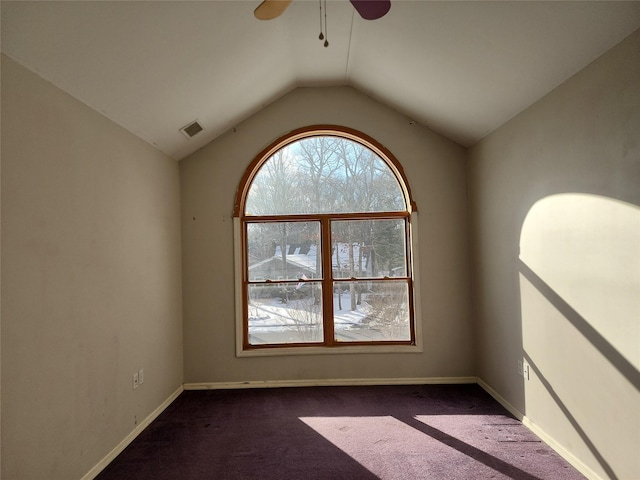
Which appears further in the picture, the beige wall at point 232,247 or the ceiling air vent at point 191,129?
the beige wall at point 232,247

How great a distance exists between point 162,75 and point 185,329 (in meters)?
2.49

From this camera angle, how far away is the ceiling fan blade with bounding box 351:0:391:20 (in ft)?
5.60

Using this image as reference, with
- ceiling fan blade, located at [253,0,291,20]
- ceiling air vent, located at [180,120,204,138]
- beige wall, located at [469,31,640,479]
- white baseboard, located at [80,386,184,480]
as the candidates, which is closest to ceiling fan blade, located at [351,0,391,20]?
ceiling fan blade, located at [253,0,291,20]

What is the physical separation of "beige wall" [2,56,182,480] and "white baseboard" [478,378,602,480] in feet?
9.83

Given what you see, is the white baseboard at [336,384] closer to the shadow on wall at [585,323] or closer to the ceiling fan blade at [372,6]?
the shadow on wall at [585,323]

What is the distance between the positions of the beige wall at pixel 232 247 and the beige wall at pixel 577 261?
60cm

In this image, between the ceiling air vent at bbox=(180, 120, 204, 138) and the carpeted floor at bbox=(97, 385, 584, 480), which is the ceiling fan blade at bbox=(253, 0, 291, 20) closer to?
the ceiling air vent at bbox=(180, 120, 204, 138)

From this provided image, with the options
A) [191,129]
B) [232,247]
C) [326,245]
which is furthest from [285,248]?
[191,129]

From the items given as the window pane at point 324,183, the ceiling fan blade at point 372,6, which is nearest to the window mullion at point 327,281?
the window pane at point 324,183

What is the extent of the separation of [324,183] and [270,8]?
2505 mm

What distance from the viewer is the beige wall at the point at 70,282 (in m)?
1.92

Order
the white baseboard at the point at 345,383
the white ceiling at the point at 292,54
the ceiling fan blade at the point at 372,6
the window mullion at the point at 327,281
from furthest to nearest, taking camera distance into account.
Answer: the window mullion at the point at 327,281, the white baseboard at the point at 345,383, the white ceiling at the point at 292,54, the ceiling fan blade at the point at 372,6

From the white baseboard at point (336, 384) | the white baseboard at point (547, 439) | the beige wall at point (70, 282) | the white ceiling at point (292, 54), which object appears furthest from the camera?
the white baseboard at point (336, 384)

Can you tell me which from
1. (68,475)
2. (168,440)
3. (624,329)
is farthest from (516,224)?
(68,475)
